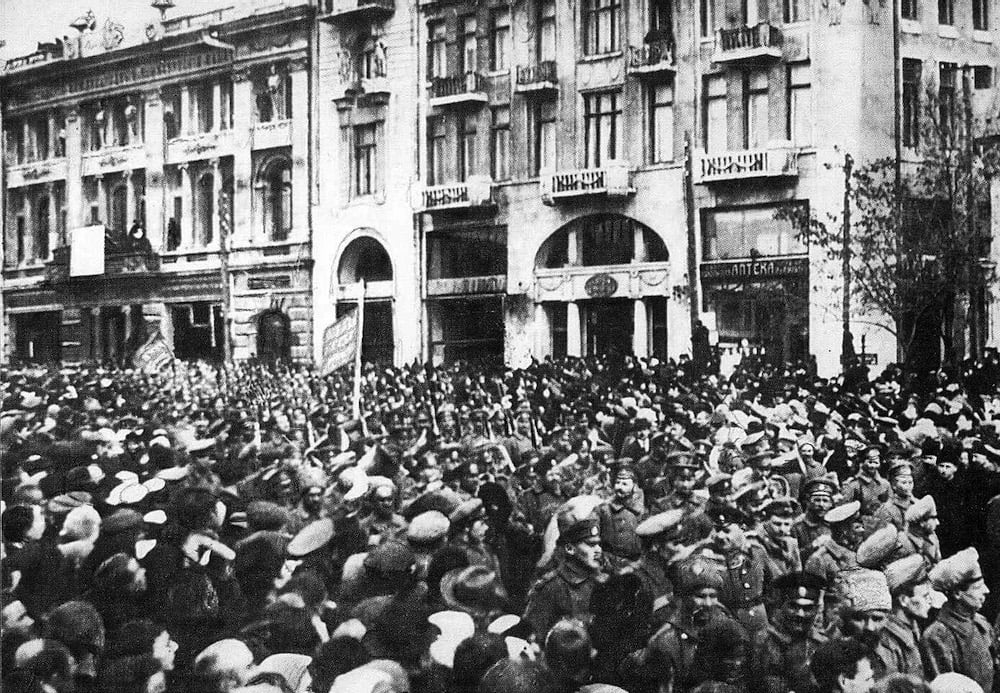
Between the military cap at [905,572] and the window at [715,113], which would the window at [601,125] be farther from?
the military cap at [905,572]

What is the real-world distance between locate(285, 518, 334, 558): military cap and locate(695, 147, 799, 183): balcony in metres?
2.08

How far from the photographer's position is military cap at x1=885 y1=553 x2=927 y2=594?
16.1 ft

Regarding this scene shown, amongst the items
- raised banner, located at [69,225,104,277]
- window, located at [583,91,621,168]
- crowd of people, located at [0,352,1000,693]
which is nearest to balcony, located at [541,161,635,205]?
window, located at [583,91,621,168]

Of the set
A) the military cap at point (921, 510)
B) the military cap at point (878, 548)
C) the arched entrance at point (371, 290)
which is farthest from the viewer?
the arched entrance at point (371, 290)

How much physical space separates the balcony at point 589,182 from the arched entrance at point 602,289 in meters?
0.11

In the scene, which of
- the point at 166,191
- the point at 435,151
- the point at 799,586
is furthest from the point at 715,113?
the point at 166,191

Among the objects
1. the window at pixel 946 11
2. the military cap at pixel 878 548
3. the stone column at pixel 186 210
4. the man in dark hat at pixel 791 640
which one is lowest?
the man in dark hat at pixel 791 640

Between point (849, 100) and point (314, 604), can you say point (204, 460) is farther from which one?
point (849, 100)

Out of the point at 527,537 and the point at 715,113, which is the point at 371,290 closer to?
the point at 527,537

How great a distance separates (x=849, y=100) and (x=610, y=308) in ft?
4.09

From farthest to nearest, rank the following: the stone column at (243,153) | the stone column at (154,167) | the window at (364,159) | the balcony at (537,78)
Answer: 1. the stone column at (154,167)
2. the stone column at (243,153)
3. the window at (364,159)
4. the balcony at (537,78)

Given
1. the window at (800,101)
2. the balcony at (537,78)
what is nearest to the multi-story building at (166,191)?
the balcony at (537,78)

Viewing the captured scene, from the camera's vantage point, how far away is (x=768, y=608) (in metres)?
4.88

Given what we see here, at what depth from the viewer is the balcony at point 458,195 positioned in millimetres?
5543
